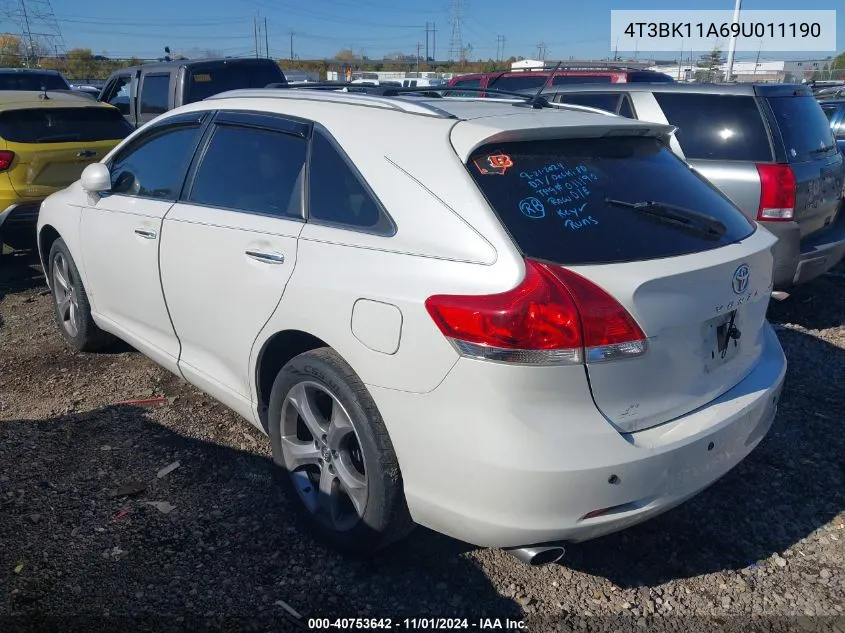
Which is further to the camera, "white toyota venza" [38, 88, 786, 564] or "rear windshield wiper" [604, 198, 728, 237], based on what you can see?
"rear windshield wiper" [604, 198, 728, 237]

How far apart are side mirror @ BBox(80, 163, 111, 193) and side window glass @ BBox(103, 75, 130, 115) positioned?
711 centimetres

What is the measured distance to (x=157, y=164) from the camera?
3961mm

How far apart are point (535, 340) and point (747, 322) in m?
1.04

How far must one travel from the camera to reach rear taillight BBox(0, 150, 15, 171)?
6367mm

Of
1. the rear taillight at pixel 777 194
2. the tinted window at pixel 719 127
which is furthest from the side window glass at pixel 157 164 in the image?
the rear taillight at pixel 777 194

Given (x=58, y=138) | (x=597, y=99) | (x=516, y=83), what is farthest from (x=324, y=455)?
(x=516, y=83)

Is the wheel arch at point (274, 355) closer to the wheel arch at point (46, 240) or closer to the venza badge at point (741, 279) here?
the venza badge at point (741, 279)

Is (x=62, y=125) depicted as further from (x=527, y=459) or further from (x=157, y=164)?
(x=527, y=459)

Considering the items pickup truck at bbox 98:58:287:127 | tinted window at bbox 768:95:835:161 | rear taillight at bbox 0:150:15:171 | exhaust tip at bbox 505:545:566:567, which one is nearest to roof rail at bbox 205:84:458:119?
exhaust tip at bbox 505:545:566:567

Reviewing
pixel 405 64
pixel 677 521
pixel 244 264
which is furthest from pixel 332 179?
pixel 405 64

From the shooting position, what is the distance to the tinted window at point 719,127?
5.39 meters

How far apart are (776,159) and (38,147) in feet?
20.0

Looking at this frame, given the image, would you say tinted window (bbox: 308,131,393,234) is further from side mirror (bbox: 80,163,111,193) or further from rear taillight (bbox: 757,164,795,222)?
rear taillight (bbox: 757,164,795,222)

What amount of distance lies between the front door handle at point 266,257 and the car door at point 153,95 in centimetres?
720
